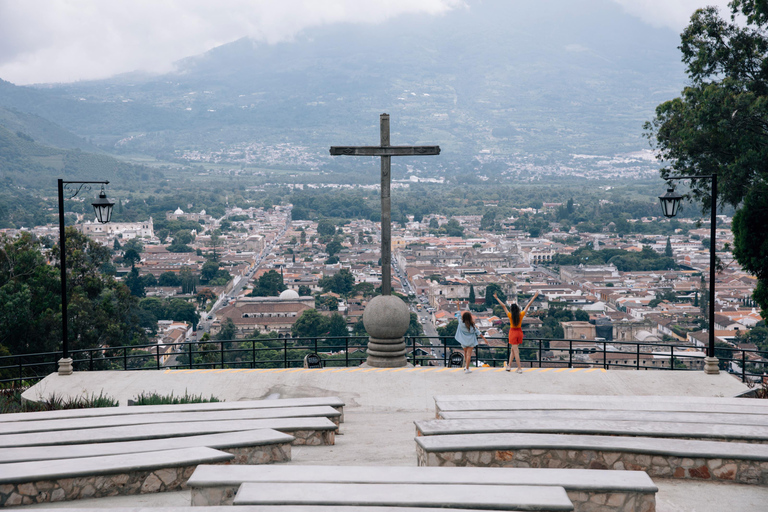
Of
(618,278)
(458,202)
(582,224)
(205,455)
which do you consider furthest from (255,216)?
(205,455)

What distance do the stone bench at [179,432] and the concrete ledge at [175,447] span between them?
0.13 m

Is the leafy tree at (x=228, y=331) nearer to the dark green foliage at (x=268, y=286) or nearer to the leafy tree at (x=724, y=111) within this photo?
the dark green foliage at (x=268, y=286)

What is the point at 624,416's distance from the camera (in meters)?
6.71

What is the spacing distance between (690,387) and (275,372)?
6.28m

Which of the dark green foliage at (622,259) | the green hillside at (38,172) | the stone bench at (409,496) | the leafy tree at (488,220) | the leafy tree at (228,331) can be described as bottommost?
the leafy tree at (228,331)

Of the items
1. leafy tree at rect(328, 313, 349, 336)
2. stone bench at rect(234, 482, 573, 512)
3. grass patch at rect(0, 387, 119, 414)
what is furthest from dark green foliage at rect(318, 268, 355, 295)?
stone bench at rect(234, 482, 573, 512)

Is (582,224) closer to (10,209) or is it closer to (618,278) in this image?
(618,278)

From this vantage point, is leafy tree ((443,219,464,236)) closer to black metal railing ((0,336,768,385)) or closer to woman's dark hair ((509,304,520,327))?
black metal railing ((0,336,768,385))

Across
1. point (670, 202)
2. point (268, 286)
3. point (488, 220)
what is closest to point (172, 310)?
point (268, 286)

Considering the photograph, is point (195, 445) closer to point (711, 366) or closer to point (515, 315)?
point (515, 315)

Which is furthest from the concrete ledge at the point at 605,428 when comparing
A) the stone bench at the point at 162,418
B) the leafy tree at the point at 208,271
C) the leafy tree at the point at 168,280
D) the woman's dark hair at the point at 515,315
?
the leafy tree at the point at 208,271

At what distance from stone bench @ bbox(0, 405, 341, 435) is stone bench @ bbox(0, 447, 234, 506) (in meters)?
1.17

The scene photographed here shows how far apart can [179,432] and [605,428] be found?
12.1 feet

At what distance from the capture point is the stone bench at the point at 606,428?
613 centimetres
